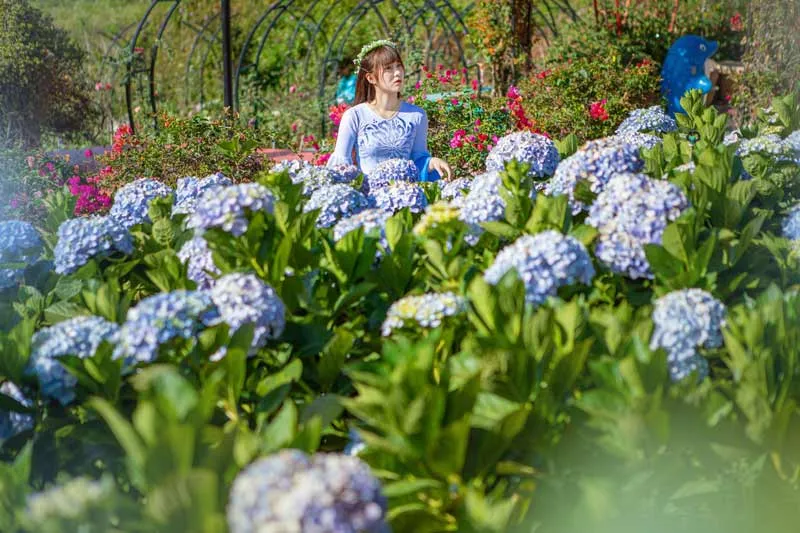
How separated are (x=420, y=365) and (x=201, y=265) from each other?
2.42 ft

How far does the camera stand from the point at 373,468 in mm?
1505

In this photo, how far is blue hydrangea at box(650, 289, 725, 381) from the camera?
5.18 feet

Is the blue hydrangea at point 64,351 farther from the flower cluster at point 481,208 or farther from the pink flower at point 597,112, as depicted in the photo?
the pink flower at point 597,112

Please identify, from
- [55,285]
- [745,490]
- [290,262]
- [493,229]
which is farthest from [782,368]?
[55,285]

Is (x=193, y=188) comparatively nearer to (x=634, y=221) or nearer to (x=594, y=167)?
(x=594, y=167)

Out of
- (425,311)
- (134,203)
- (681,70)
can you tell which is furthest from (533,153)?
(681,70)

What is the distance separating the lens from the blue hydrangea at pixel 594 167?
82.6 inches

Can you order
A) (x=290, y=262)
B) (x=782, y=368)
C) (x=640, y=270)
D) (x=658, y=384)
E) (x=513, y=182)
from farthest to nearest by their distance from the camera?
(x=513, y=182) < (x=290, y=262) < (x=640, y=270) < (x=782, y=368) < (x=658, y=384)

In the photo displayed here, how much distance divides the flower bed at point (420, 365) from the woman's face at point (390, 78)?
2.26 metres

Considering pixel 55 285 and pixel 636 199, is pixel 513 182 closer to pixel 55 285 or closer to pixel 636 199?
pixel 636 199

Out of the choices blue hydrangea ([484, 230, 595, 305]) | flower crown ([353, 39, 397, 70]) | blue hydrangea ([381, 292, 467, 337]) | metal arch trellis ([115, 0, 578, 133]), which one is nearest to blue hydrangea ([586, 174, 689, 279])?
blue hydrangea ([484, 230, 595, 305])

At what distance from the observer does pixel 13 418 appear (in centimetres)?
175

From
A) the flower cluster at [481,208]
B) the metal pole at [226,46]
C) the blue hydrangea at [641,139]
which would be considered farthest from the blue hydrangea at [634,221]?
the metal pole at [226,46]

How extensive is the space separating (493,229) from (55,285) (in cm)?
104
